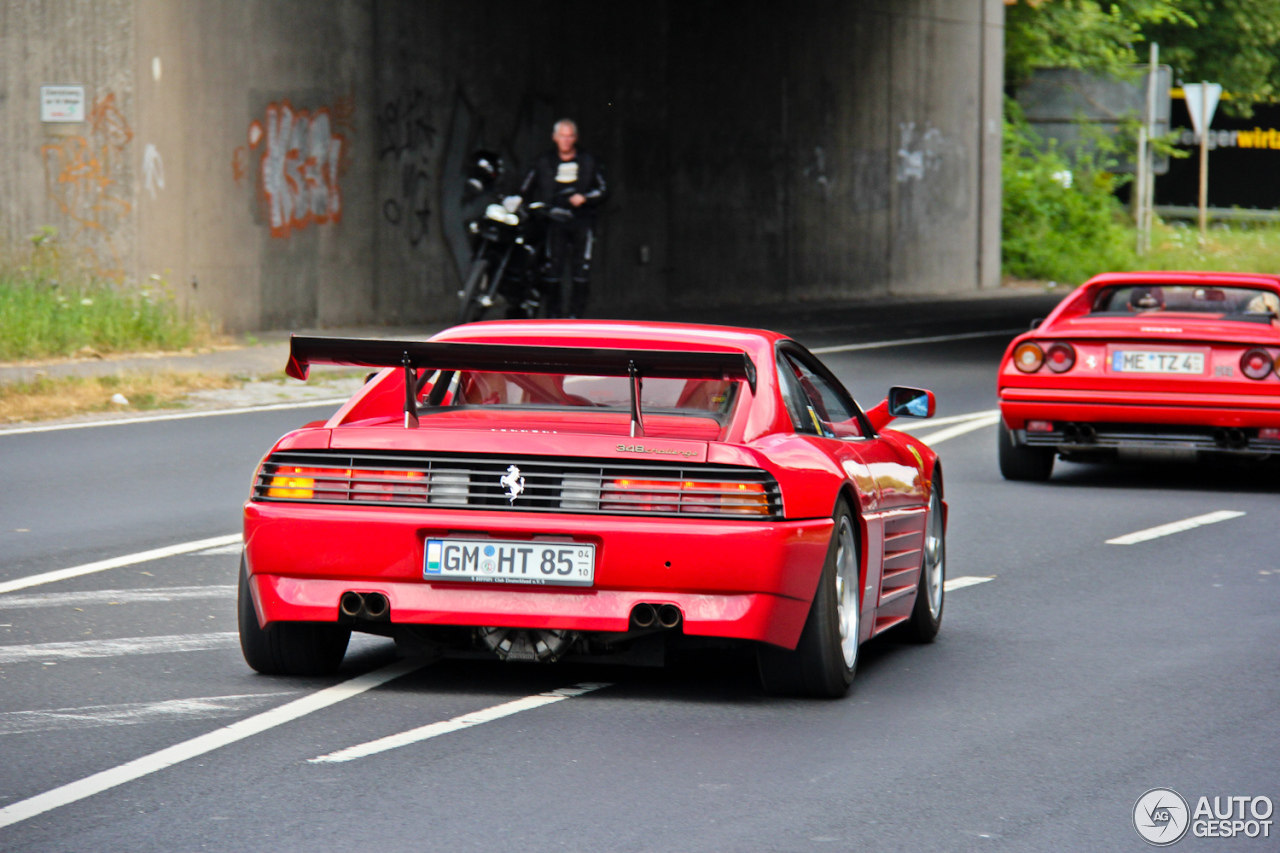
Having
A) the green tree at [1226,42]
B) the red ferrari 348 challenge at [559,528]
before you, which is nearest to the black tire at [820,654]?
the red ferrari 348 challenge at [559,528]

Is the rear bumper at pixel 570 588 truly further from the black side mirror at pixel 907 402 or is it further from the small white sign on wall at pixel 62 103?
the small white sign on wall at pixel 62 103

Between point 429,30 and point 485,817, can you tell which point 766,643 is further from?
point 429,30

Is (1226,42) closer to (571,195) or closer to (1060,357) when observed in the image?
(571,195)

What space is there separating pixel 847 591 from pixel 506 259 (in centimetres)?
1569

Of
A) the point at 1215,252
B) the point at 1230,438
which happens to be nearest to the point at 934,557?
the point at 1230,438

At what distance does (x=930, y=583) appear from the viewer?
7.80 meters

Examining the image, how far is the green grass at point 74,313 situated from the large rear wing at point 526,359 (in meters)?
12.4

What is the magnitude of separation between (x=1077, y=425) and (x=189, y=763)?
26.6ft

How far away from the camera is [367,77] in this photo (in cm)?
2377

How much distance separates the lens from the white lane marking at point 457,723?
5.69 metres

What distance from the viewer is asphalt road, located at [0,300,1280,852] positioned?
4.99 m

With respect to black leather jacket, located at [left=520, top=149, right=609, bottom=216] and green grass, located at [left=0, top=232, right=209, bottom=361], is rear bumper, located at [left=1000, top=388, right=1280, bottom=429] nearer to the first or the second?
green grass, located at [left=0, top=232, right=209, bottom=361]

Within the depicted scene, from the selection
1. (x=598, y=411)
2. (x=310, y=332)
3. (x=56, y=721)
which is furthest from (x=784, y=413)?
(x=310, y=332)

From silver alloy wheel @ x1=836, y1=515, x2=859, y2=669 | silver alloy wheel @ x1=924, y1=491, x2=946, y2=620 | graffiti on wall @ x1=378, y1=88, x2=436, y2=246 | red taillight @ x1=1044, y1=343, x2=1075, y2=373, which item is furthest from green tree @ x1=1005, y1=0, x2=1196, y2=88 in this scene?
silver alloy wheel @ x1=836, y1=515, x2=859, y2=669
